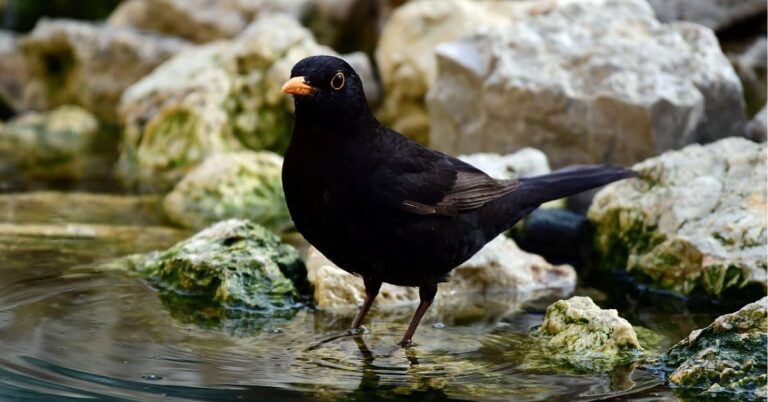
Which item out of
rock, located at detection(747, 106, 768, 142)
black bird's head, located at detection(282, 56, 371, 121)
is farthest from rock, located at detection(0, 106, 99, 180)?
rock, located at detection(747, 106, 768, 142)

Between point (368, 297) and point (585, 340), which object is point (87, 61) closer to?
point (368, 297)

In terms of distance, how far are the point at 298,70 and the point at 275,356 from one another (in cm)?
132

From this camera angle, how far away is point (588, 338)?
5371mm

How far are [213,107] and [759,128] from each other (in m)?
4.84

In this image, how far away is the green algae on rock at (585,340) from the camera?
5223 millimetres

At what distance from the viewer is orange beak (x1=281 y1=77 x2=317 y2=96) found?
5.05 meters

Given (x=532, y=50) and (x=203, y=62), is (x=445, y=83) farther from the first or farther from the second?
(x=203, y=62)

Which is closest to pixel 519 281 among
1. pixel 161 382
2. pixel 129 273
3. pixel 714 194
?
pixel 714 194

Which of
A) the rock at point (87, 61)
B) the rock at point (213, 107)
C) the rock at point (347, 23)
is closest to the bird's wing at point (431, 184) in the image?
the rock at point (213, 107)

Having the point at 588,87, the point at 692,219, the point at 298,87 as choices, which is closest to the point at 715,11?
the point at 588,87

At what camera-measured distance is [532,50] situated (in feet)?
29.1

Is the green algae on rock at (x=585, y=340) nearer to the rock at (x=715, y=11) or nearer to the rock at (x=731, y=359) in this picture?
the rock at (x=731, y=359)

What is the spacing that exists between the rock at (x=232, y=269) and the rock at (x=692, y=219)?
2168 millimetres

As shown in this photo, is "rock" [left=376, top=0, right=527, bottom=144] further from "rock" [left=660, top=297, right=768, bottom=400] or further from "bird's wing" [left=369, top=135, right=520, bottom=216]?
"rock" [left=660, top=297, right=768, bottom=400]
